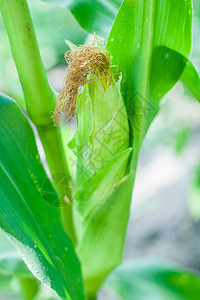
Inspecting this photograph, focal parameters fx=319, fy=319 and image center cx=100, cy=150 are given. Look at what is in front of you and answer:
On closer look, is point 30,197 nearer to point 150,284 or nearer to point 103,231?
point 103,231

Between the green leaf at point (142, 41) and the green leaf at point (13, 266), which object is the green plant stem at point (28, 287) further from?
the green leaf at point (142, 41)

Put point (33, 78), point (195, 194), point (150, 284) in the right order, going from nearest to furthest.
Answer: point (33, 78), point (150, 284), point (195, 194)

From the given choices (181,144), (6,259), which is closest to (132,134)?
(6,259)

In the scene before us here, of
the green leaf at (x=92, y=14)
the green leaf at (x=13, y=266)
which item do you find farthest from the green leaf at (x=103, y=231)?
the green leaf at (x=92, y=14)

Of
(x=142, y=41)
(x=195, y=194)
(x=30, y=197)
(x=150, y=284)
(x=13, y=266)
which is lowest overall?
(x=195, y=194)

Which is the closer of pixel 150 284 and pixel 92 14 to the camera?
pixel 92 14

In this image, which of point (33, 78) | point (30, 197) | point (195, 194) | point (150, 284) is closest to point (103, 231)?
point (30, 197)

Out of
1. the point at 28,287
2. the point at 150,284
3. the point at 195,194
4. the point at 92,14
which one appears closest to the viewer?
the point at 92,14
